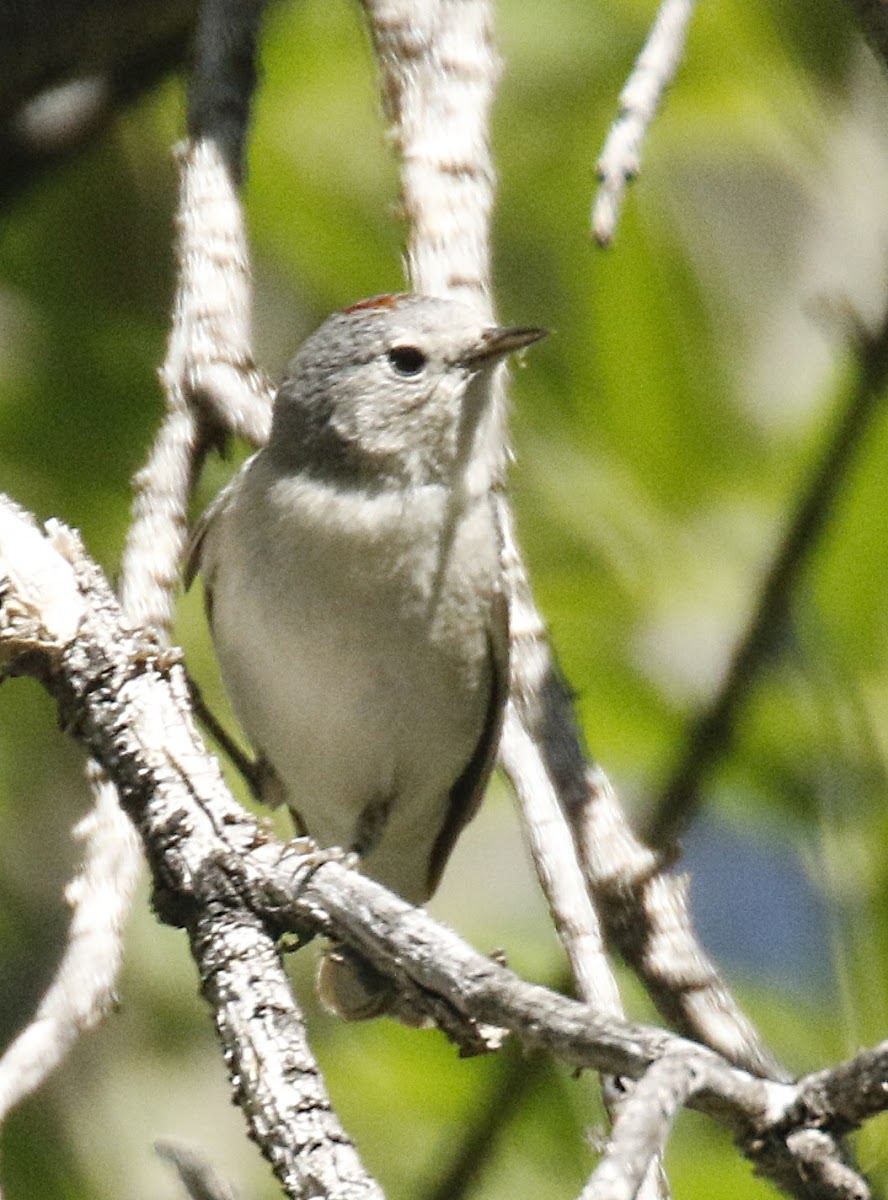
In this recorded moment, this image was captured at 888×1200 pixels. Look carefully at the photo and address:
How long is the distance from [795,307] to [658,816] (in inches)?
94.7

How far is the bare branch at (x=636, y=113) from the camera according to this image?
251 centimetres

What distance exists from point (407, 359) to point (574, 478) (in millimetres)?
550

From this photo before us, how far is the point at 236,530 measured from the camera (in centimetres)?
379

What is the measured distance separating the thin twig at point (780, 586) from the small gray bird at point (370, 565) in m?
0.46

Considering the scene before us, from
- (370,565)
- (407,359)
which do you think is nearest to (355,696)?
(370,565)

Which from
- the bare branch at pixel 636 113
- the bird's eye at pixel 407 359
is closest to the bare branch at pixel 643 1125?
the bare branch at pixel 636 113

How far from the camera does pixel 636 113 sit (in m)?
2.61

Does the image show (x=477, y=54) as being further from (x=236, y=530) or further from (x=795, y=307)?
(x=795, y=307)

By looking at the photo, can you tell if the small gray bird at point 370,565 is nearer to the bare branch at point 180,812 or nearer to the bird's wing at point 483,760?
the bird's wing at point 483,760

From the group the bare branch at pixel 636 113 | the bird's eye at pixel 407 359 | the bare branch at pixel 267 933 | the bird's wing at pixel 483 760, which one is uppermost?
the bare branch at pixel 636 113

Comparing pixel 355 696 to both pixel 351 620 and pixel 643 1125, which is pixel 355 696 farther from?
pixel 643 1125

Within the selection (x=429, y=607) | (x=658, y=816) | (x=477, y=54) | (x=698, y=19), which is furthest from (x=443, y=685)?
(x=698, y=19)

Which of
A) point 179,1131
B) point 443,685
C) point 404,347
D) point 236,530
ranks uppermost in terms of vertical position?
point 404,347

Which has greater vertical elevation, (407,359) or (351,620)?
(407,359)
